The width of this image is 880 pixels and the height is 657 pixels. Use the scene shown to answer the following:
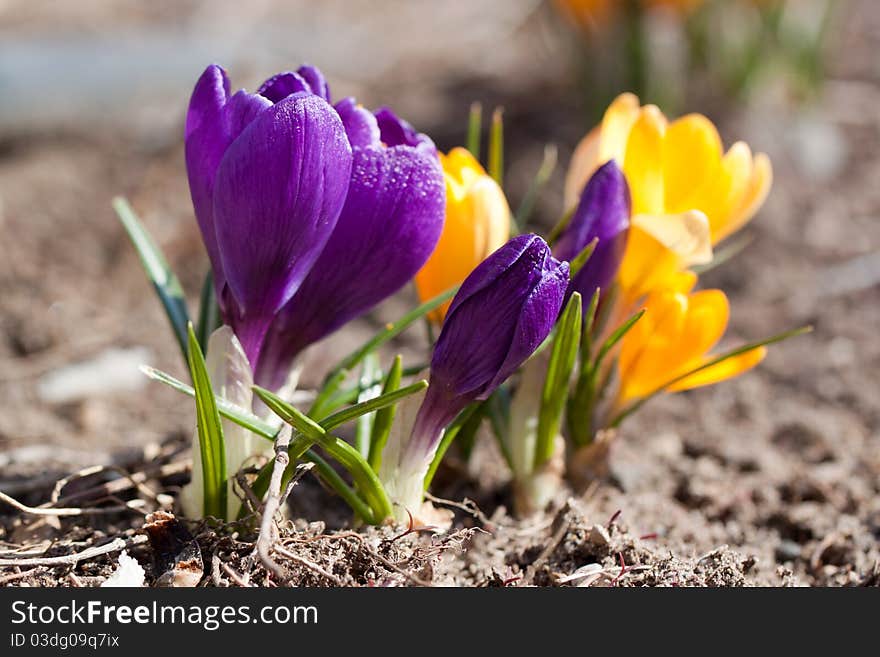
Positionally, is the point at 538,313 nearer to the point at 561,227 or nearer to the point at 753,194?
the point at 561,227

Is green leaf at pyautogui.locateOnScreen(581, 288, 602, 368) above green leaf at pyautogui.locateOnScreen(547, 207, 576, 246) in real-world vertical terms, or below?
below

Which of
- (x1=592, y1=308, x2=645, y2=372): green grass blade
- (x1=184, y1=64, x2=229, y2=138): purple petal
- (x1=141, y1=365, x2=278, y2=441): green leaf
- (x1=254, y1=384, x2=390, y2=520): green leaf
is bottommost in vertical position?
(x1=254, y1=384, x2=390, y2=520): green leaf

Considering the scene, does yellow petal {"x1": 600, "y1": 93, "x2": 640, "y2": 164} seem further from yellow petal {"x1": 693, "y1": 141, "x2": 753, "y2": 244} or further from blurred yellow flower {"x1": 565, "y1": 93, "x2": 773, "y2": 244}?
yellow petal {"x1": 693, "y1": 141, "x2": 753, "y2": 244}

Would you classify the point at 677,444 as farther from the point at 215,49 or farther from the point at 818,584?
the point at 215,49

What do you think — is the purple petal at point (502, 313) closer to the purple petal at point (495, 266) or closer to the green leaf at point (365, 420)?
the purple petal at point (495, 266)

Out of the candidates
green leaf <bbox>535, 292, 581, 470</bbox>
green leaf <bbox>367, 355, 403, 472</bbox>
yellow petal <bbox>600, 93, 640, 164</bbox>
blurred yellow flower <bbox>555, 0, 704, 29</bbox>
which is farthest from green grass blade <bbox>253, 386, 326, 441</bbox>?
blurred yellow flower <bbox>555, 0, 704, 29</bbox>

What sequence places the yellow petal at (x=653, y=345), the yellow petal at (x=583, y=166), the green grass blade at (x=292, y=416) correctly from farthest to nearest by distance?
the yellow petal at (x=583, y=166) → the yellow petal at (x=653, y=345) → the green grass blade at (x=292, y=416)

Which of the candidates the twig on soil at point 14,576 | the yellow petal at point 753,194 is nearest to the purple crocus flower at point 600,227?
the yellow petal at point 753,194
